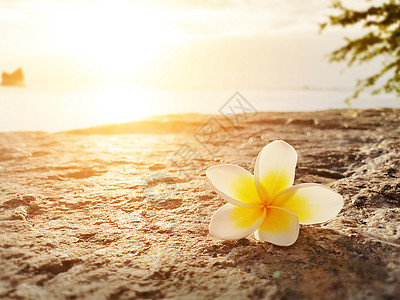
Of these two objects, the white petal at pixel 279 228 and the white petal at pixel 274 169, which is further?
the white petal at pixel 274 169

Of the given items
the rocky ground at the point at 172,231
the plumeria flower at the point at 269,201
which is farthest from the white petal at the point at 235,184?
the rocky ground at the point at 172,231

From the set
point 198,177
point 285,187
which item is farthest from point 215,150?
point 285,187

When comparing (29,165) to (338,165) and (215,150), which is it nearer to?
(215,150)

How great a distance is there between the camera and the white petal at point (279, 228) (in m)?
1.06

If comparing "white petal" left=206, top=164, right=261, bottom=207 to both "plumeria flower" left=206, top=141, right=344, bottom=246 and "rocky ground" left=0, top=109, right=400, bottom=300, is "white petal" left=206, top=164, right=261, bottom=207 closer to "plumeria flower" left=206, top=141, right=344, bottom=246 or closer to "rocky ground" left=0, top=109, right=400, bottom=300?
"plumeria flower" left=206, top=141, right=344, bottom=246

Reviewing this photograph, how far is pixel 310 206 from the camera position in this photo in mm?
1146

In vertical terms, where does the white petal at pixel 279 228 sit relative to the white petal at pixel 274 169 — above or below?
below

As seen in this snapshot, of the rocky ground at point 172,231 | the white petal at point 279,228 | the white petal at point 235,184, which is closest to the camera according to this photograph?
the rocky ground at point 172,231

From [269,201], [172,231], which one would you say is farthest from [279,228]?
[172,231]

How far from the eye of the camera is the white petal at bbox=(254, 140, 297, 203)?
1.18 metres

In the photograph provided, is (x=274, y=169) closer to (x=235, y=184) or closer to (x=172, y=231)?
(x=235, y=184)

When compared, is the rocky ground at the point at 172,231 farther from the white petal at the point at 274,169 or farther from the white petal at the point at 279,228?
the white petal at the point at 274,169

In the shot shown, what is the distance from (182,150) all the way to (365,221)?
4.45ft

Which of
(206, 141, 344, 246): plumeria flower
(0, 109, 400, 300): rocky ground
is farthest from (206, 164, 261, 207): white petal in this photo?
(0, 109, 400, 300): rocky ground
